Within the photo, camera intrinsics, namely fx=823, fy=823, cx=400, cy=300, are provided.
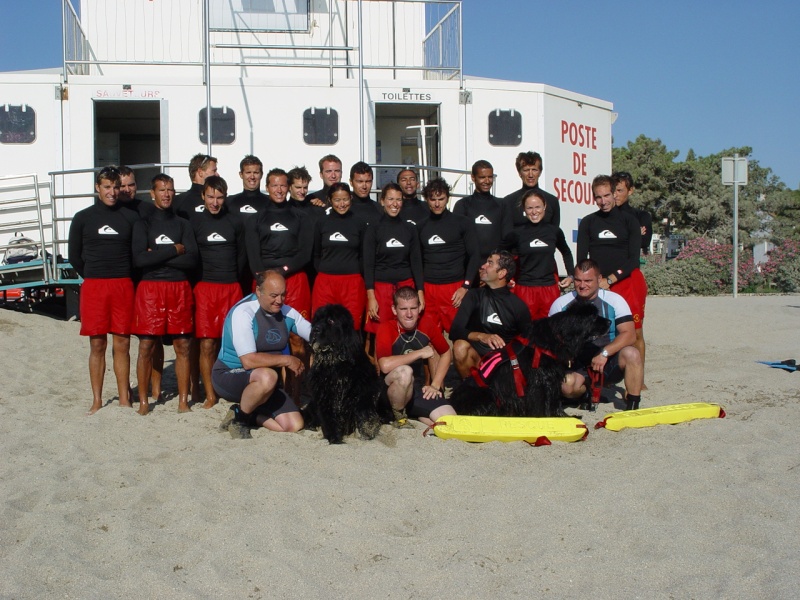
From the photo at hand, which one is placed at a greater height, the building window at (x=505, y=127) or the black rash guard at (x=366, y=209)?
the building window at (x=505, y=127)

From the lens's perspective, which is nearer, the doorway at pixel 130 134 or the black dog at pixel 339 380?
the black dog at pixel 339 380

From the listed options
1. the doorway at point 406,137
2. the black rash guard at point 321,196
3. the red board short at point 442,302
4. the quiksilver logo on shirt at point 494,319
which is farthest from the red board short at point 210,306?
the doorway at point 406,137

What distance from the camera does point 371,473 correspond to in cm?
473

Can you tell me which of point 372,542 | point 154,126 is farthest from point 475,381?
point 154,126

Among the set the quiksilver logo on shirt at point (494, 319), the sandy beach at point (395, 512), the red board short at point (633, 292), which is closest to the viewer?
the sandy beach at point (395, 512)

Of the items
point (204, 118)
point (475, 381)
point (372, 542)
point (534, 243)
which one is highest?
point (204, 118)

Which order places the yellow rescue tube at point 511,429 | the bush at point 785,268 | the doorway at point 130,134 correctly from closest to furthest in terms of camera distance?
the yellow rescue tube at point 511,429 < the doorway at point 130,134 < the bush at point 785,268

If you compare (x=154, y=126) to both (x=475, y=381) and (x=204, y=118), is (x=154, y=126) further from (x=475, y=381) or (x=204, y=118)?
(x=475, y=381)

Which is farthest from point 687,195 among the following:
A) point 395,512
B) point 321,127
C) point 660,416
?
point 395,512

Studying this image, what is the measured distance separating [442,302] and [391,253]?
2.05ft

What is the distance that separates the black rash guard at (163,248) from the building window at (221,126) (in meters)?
3.26

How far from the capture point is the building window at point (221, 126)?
9.79 metres

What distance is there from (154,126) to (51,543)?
A: 931 centimetres

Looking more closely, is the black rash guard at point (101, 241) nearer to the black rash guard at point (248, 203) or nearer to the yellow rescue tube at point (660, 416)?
the black rash guard at point (248, 203)
